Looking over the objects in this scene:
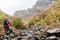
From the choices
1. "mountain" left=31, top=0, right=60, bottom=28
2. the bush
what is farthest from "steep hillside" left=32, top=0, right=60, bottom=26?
the bush

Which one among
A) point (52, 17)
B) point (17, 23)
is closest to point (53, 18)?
point (52, 17)

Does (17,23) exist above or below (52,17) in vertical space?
below

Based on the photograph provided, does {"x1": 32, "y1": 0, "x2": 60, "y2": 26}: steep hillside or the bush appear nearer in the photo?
{"x1": 32, "y1": 0, "x2": 60, "y2": 26}: steep hillside

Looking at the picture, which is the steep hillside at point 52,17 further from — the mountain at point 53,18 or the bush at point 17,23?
the bush at point 17,23

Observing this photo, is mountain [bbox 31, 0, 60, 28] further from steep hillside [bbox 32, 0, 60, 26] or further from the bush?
the bush

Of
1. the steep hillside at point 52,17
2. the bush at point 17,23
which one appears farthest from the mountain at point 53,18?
the bush at point 17,23

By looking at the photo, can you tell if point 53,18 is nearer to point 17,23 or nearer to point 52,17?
point 52,17

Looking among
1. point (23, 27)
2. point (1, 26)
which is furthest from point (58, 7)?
point (1, 26)

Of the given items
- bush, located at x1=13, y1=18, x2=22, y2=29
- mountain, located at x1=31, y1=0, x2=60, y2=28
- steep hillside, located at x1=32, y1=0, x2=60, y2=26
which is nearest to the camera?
mountain, located at x1=31, y1=0, x2=60, y2=28

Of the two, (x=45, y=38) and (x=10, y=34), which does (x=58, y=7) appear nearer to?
(x=10, y=34)

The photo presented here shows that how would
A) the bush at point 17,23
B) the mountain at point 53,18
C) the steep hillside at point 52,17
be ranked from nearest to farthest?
the mountain at point 53,18 → the steep hillside at point 52,17 → the bush at point 17,23

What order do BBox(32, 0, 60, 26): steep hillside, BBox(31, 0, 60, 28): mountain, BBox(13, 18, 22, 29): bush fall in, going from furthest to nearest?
1. BBox(13, 18, 22, 29): bush
2. BBox(32, 0, 60, 26): steep hillside
3. BBox(31, 0, 60, 28): mountain

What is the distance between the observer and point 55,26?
16078mm

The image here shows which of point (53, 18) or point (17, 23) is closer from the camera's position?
point (53, 18)
